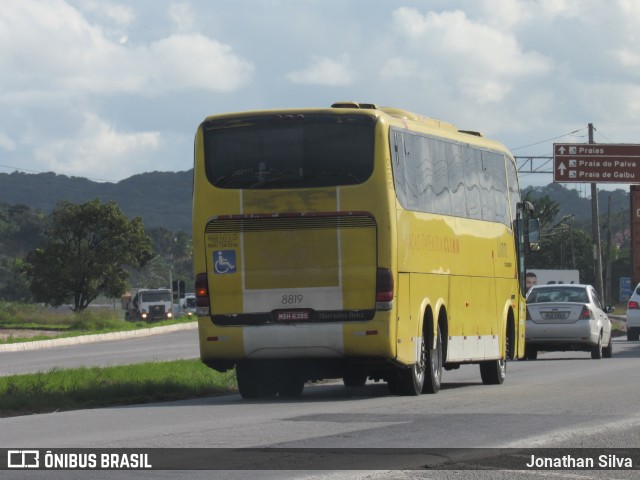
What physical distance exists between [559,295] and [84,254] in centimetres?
4661

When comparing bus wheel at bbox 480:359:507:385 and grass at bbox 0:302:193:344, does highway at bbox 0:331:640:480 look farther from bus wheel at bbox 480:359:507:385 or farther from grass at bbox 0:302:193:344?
grass at bbox 0:302:193:344

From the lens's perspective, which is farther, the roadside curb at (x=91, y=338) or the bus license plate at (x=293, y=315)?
the roadside curb at (x=91, y=338)

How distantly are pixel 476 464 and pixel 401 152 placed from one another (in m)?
8.33

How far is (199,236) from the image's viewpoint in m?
17.7

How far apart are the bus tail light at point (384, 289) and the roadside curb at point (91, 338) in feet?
83.9

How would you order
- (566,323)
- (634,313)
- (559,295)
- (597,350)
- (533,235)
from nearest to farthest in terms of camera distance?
(533,235) < (566,323) < (597,350) < (559,295) < (634,313)

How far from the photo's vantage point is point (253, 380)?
18641 mm

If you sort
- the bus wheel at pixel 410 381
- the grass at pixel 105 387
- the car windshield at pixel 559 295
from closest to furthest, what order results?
the grass at pixel 105 387
the bus wheel at pixel 410 381
the car windshield at pixel 559 295

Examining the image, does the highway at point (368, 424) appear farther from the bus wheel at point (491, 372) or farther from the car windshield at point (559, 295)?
the car windshield at point (559, 295)

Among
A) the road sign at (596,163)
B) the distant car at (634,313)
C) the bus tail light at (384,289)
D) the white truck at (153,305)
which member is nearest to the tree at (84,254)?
the white truck at (153,305)

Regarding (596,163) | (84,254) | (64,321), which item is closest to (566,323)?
(596,163)

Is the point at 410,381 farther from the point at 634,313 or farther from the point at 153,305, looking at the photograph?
the point at 153,305

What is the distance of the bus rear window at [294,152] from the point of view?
17.4m

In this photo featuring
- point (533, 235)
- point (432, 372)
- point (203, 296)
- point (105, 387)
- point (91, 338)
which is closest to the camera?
point (203, 296)
